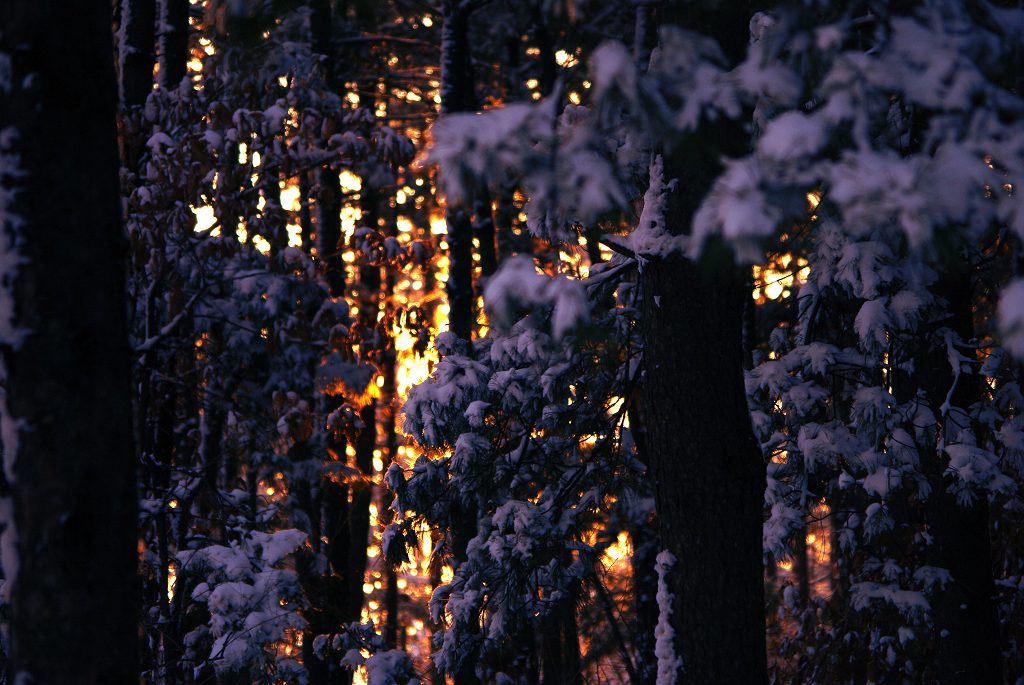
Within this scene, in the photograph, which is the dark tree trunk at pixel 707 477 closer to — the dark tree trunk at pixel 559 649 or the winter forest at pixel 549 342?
the winter forest at pixel 549 342

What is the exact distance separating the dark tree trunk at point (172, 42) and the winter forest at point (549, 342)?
0.04m

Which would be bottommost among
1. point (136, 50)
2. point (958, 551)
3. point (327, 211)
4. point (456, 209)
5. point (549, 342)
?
point (958, 551)

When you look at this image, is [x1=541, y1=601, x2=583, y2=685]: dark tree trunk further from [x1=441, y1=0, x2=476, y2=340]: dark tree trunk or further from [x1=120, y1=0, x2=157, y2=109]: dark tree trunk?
[x1=120, y1=0, x2=157, y2=109]: dark tree trunk

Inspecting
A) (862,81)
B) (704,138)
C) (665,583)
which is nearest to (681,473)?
(665,583)

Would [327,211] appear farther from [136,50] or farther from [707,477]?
[707,477]

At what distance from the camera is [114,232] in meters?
3.84

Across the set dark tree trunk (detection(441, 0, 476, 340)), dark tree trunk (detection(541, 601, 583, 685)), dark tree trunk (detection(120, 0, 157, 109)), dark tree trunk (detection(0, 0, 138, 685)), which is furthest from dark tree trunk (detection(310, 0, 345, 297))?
dark tree trunk (detection(0, 0, 138, 685))

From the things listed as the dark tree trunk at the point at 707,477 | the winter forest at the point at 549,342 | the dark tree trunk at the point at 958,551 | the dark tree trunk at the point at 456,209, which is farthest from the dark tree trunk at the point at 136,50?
the dark tree trunk at the point at 958,551

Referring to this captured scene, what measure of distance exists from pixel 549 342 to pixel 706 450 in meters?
2.02

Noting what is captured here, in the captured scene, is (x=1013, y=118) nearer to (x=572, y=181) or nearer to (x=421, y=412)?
(x=572, y=181)

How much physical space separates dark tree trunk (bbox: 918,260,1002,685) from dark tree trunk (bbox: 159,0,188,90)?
769 centimetres

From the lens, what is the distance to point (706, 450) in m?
5.28

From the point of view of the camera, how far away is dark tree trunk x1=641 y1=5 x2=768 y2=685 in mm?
5211

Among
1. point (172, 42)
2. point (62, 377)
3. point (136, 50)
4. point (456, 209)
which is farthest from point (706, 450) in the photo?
point (172, 42)
